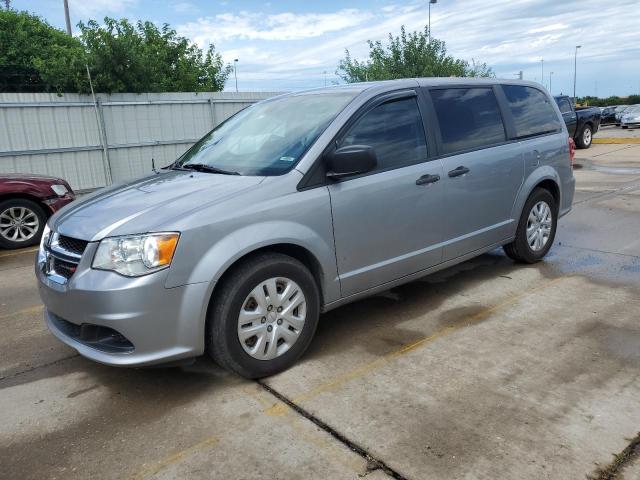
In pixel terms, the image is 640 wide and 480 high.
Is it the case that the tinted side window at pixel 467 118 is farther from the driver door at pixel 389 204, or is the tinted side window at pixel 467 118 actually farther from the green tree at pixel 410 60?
the green tree at pixel 410 60

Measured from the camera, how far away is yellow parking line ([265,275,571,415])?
10.3ft

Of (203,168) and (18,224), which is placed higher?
(203,168)

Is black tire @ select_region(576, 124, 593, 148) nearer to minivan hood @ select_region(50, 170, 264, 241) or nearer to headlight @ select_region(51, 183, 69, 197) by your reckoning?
headlight @ select_region(51, 183, 69, 197)

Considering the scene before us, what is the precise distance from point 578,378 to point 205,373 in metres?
2.29

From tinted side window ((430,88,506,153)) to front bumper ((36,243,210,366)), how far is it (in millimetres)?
2434

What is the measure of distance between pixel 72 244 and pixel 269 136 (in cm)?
154

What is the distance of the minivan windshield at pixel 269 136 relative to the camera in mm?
3656

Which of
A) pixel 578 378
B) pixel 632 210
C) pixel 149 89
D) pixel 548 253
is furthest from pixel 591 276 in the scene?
pixel 149 89

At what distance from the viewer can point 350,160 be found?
3428 millimetres

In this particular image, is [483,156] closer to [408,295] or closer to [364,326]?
[408,295]

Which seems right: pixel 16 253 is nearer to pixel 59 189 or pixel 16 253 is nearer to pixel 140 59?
pixel 59 189

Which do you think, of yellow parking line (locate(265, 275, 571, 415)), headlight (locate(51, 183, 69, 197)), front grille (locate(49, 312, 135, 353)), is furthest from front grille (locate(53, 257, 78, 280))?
headlight (locate(51, 183, 69, 197))

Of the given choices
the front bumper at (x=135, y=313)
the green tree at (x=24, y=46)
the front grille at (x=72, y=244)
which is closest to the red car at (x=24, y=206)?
the front grille at (x=72, y=244)

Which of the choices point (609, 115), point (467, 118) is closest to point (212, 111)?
point (467, 118)
